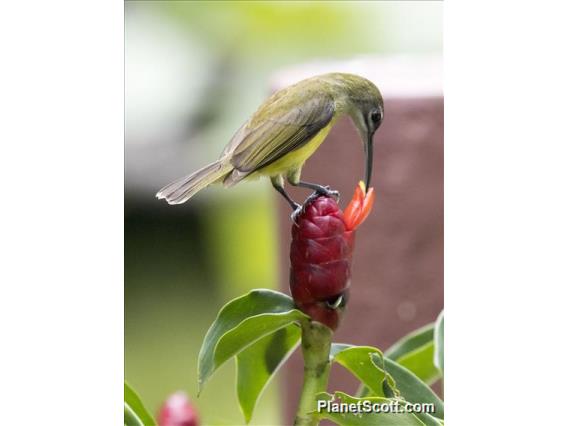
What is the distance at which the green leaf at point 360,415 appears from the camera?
219cm

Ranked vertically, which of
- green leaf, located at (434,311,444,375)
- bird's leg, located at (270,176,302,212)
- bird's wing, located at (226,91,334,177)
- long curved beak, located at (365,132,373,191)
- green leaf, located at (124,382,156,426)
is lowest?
green leaf, located at (124,382,156,426)

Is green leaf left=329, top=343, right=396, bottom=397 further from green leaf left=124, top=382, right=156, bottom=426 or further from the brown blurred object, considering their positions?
green leaf left=124, top=382, right=156, bottom=426

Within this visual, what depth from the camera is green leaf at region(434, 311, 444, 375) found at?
7.57ft

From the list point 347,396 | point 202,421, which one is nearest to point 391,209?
point 347,396

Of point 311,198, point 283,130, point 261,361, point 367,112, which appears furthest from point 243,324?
point 367,112

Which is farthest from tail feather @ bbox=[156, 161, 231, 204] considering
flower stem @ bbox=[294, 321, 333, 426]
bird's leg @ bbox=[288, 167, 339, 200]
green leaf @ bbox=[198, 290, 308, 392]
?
flower stem @ bbox=[294, 321, 333, 426]

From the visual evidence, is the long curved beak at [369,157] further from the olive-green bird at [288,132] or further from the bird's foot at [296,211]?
the bird's foot at [296,211]

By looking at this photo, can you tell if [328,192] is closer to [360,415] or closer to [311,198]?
[311,198]

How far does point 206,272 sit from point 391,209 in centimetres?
41

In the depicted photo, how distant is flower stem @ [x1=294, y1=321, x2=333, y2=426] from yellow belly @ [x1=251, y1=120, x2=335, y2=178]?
0.32 meters

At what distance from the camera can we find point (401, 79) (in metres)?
2.36

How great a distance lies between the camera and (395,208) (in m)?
2.38

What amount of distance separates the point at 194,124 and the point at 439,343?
2.18ft

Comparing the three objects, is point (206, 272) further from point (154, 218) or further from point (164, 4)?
point (164, 4)
